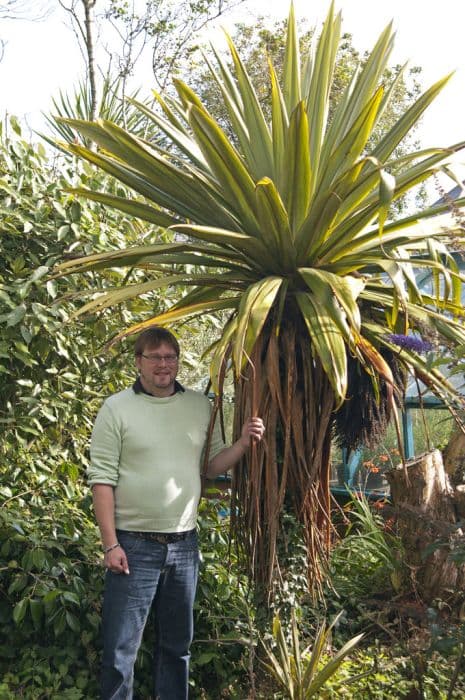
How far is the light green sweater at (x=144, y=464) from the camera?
9.93ft

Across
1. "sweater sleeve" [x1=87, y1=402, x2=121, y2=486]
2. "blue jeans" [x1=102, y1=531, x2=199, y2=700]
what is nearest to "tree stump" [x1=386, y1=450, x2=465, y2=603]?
"blue jeans" [x1=102, y1=531, x2=199, y2=700]

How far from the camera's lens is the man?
2998 mm

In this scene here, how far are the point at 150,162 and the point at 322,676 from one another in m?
2.19

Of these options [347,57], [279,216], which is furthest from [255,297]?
[347,57]

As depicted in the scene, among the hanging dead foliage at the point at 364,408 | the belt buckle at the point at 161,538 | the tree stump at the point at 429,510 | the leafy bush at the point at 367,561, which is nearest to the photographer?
the belt buckle at the point at 161,538

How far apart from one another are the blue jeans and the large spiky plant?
335mm

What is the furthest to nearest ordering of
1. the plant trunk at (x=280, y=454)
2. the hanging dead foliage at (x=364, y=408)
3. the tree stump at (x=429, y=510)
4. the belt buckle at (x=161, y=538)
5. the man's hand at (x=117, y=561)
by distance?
the tree stump at (x=429, y=510) → the hanging dead foliage at (x=364, y=408) → the plant trunk at (x=280, y=454) → the belt buckle at (x=161, y=538) → the man's hand at (x=117, y=561)

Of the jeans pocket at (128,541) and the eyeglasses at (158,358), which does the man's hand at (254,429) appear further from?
the jeans pocket at (128,541)

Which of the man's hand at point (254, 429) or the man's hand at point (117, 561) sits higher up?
the man's hand at point (254, 429)

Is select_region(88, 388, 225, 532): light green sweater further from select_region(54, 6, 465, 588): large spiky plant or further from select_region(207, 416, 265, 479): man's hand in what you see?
select_region(54, 6, 465, 588): large spiky plant

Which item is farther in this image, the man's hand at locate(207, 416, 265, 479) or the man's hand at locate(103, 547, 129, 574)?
the man's hand at locate(207, 416, 265, 479)

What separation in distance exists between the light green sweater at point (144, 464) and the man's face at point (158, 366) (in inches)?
3.2

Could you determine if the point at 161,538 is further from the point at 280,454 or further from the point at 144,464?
the point at 280,454

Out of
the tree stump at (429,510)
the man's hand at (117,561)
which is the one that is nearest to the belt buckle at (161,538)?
the man's hand at (117,561)
